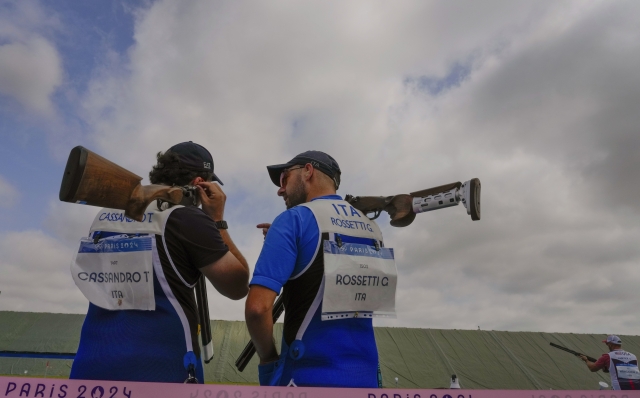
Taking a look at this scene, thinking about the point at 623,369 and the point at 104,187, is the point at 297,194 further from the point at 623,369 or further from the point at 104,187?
the point at 623,369

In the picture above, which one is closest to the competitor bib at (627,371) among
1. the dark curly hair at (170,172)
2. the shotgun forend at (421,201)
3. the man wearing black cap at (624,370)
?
the man wearing black cap at (624,370)

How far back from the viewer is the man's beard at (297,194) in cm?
276

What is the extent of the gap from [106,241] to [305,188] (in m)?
1.13

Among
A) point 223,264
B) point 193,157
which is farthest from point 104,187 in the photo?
point 193,157

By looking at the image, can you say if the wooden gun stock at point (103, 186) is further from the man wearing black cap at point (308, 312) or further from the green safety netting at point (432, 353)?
the green safety netting at point (432, 353)

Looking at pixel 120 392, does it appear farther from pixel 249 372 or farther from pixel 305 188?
pixel 249 372

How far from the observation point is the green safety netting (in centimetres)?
2123

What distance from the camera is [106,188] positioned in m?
1.95

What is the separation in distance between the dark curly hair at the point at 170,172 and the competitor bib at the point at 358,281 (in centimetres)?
99

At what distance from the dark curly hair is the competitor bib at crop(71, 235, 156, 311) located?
495mm

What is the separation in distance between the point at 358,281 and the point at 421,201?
0.87 metres

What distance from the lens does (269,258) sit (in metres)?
2.14

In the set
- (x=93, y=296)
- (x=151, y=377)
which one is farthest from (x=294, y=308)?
(x=93, y=296)

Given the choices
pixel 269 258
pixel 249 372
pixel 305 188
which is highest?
pixel 305 188
